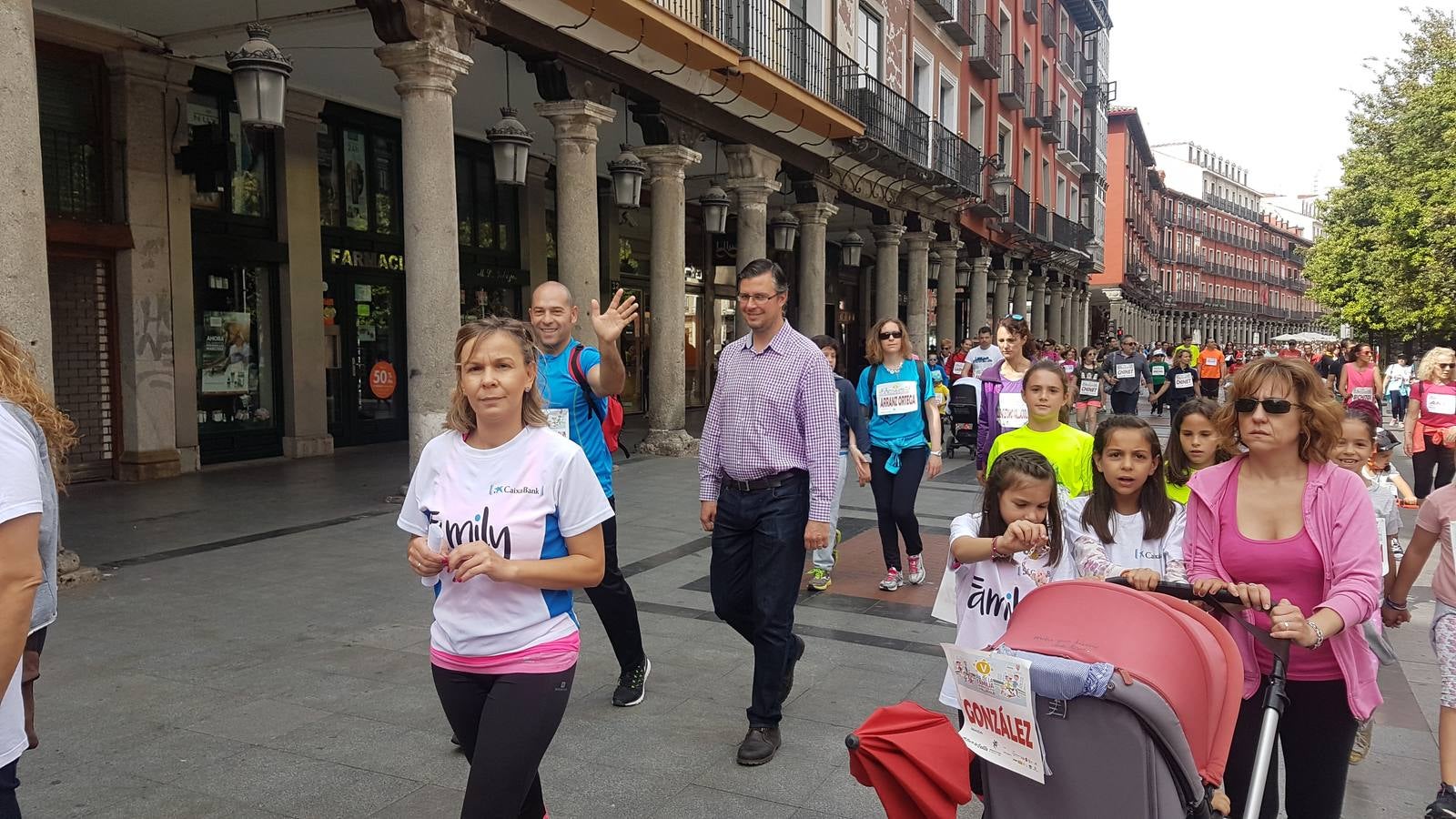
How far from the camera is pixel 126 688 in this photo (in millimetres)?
4629

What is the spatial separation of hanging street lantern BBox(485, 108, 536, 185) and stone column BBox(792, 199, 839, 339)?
25.8ft

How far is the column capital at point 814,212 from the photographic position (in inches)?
725

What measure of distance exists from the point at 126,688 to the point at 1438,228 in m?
32.7

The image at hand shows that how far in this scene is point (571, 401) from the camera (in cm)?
443

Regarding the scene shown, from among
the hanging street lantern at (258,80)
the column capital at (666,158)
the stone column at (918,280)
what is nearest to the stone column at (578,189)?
the column capital at (666,158)

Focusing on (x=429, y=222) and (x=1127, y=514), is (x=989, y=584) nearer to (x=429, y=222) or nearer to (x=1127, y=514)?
(x=1127, y=514)

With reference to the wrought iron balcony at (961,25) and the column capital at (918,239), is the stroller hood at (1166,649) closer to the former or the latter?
the column capital at (918,239)

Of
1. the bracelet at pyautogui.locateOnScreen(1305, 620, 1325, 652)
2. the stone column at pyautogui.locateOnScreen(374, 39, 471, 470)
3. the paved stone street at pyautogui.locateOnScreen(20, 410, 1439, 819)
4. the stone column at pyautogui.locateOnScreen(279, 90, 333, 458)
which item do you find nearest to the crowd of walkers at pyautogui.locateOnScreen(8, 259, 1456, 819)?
the bracelet at pyautogui.locateOnScreen(1305, 620, 1325, 652)

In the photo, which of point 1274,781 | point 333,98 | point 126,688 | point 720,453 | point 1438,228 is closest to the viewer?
point 1274,781

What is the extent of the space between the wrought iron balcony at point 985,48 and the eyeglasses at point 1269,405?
26376 millimetres

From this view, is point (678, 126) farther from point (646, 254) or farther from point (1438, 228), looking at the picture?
point (1438, 228)

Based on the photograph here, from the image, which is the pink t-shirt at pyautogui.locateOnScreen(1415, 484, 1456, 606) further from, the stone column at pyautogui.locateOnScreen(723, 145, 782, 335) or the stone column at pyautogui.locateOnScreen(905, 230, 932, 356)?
the stone column at pyautogui.locateOnScreen(905, 230, 932, 356)

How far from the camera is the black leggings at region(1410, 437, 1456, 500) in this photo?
9891 millimetres

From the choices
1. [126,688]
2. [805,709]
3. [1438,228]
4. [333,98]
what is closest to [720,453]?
[805,709]
